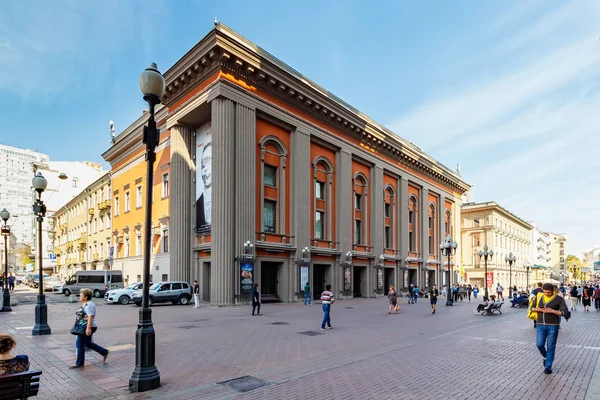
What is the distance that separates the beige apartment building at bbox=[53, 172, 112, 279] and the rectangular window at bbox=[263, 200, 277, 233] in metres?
23.0

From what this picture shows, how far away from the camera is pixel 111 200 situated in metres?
44.4

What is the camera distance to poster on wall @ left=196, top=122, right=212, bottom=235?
1129 inches

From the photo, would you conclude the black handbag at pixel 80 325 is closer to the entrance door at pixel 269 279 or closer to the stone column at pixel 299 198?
the entrance door at pixel 269 279

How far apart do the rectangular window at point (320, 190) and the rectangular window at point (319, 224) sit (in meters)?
1.35

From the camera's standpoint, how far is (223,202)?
25.6 m

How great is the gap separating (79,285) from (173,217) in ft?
41.3

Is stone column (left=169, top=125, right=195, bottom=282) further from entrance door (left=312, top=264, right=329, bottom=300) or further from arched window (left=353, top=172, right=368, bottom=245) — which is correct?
arched window (left=353, top=172, right=368, bottom=245)

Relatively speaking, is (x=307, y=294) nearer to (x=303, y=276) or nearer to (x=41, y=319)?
(x=303, y=276)

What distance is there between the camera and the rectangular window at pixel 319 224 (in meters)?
33.8

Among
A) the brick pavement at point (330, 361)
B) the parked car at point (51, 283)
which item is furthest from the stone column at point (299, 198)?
the parked car at point (51, 283)

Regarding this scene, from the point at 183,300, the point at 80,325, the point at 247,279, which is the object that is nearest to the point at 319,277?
the point at 247,279

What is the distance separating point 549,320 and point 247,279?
19.6 m

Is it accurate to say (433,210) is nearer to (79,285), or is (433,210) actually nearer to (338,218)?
(338,218)

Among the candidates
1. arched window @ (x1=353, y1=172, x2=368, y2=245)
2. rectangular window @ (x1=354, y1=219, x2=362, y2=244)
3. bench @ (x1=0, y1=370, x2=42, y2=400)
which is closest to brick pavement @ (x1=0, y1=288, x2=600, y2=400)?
bench @ (x1=0, y1=370, x2=42, y2=400)
